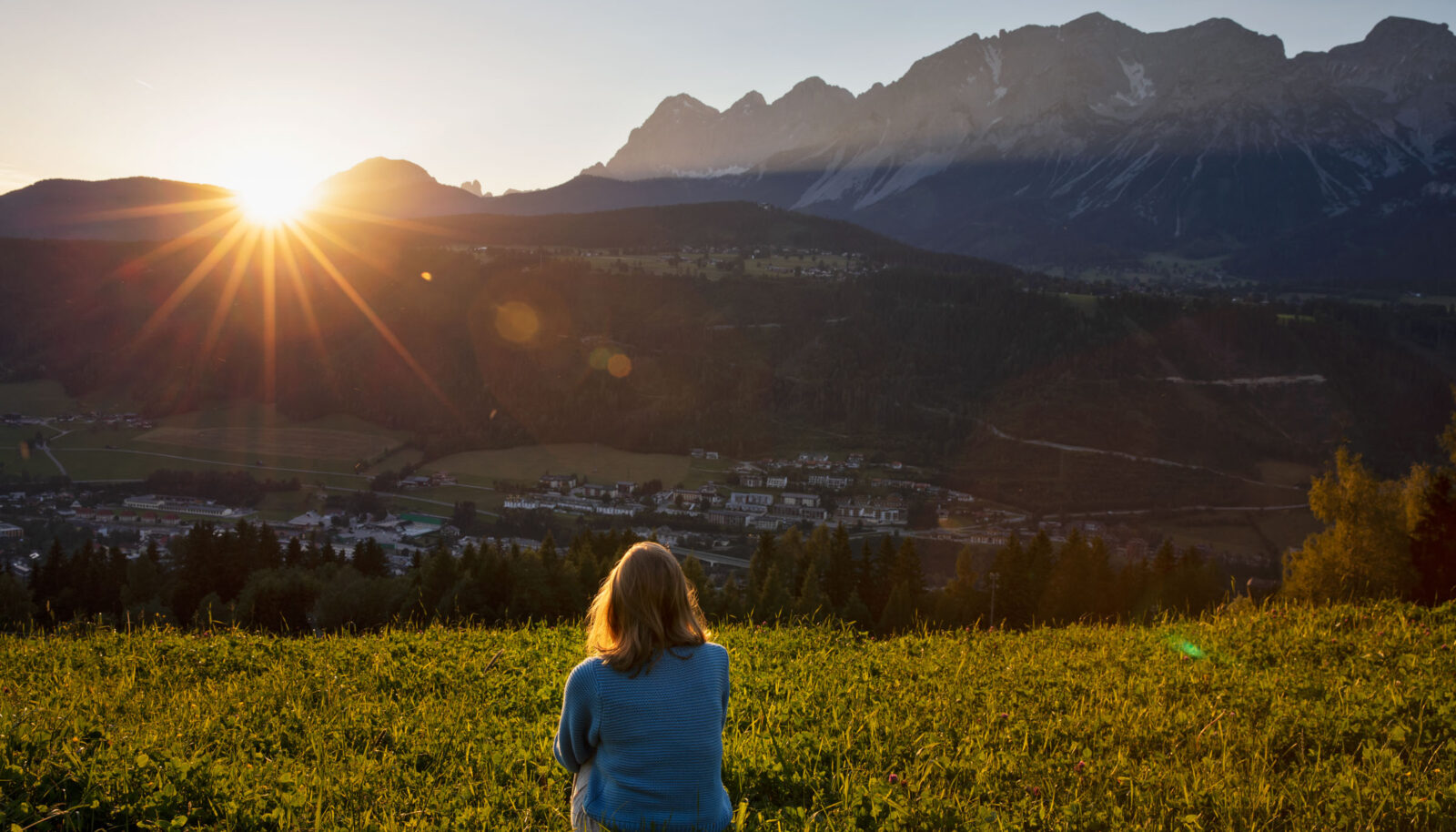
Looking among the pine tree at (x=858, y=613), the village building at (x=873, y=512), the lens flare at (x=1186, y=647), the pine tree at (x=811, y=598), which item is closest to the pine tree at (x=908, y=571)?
the pine tree at (x=811, y=598)

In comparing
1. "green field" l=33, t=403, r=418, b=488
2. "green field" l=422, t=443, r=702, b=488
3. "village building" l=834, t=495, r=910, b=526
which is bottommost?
"village building" l=834, t=495, r=910, b=526

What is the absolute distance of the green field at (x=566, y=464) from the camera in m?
68.8

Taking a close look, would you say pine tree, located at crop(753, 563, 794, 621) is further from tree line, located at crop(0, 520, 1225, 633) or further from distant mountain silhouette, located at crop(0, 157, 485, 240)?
distant mountain silhouette, located at crop(0, 157, 485, 240)

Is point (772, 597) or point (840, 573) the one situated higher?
point (772, 597)

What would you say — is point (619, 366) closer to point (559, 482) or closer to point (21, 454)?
point (559, 482)

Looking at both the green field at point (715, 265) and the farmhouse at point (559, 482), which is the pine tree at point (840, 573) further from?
the green field at point (715, 265)

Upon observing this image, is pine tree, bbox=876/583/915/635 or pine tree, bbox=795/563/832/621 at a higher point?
pine tree, bbox=795/563/832/621

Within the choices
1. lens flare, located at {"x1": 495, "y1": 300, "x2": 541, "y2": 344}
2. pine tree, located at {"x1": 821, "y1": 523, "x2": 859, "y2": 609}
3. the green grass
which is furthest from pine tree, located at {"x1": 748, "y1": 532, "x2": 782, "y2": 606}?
lens flare, located at {"x1": 495, "y1": 300, "x2": 541, "y2": 344}

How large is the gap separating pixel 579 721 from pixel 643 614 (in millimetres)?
564

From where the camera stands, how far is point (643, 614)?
3.27m

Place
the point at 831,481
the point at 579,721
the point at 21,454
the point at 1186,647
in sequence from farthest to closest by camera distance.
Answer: the point at 831,481 → the point at 21,454 → the point at 1186,647 → the point at 579,721

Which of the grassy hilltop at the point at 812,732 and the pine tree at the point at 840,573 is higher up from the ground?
the grassy hilltop at the point at 812,732

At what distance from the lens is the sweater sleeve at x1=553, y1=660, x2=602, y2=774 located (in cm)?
331

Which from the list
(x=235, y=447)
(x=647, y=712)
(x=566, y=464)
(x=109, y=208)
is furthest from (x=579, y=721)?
Result: (x=109, y=208)
